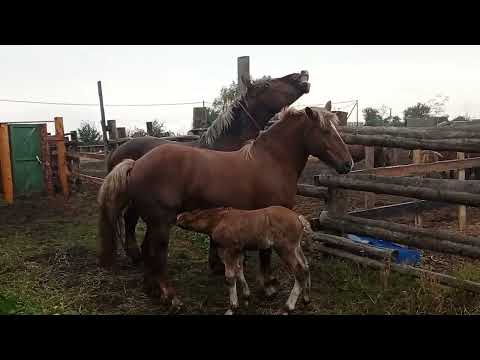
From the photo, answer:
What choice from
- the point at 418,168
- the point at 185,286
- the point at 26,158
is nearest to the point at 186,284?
the point at 185,286

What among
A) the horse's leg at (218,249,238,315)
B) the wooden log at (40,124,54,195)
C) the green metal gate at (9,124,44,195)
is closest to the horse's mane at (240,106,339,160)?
the horse's leg at (218,249,238,315)

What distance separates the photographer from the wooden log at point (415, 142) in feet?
12.6

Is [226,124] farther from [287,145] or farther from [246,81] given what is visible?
[287,145]

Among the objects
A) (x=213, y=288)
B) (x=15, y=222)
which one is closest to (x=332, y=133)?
(x=213, y=288)

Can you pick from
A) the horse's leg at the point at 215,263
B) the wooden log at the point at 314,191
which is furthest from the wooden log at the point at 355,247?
the horse's leg at the point at 215,263

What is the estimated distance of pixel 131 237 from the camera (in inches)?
214

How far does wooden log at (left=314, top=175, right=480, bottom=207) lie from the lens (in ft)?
12.4

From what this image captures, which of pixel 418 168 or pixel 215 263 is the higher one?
pixel 418 168

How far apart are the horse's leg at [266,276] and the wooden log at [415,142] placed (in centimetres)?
193

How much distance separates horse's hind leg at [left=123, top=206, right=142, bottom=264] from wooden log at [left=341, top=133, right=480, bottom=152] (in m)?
3.00

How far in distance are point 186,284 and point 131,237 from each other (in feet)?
4.18

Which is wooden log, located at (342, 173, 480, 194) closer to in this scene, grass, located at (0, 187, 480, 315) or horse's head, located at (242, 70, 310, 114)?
grass, located at (0, 187, 480, 315)

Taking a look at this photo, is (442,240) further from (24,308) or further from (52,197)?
(52,197)

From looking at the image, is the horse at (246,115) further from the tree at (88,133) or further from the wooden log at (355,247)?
the tree at (88,133)
